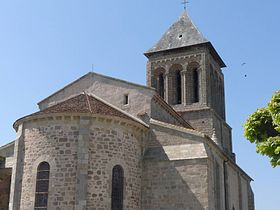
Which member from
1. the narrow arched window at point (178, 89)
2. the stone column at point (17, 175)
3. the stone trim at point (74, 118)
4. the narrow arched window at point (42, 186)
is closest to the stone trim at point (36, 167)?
the narrow arched window at point (42, 186)

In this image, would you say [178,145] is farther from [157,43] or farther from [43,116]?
[157,43]

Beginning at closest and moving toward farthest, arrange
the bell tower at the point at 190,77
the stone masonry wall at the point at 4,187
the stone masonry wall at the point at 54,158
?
the stone masonry wall at the point at 54,158
the stone masonry wall at the point at 4,187
the bell tower at the point at 190,77

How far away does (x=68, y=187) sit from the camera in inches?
650

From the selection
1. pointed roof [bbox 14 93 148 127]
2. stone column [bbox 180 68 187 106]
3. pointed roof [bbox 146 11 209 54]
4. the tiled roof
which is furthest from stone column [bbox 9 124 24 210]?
pointed roof [bbox 146 11 209 54]

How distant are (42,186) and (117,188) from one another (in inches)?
110

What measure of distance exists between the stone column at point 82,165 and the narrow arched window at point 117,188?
1269 mm

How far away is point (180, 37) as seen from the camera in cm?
3209

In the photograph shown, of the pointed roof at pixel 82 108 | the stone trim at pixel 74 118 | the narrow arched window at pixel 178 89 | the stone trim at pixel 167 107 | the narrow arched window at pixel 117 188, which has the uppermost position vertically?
the narrow arched window at pixel 178 89

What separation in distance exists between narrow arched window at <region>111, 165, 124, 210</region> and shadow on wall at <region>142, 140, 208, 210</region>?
124 centimetres

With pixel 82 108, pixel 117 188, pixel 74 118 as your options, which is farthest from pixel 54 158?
pixel 117 188

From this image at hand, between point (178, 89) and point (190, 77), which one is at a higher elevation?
point (190, 77)

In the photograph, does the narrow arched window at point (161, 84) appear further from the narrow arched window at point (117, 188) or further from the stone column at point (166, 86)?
the narrow arched window at point (117, 188)

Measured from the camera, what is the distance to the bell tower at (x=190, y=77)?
2958 cm

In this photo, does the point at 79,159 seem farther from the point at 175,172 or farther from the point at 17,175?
the point at 175,172
